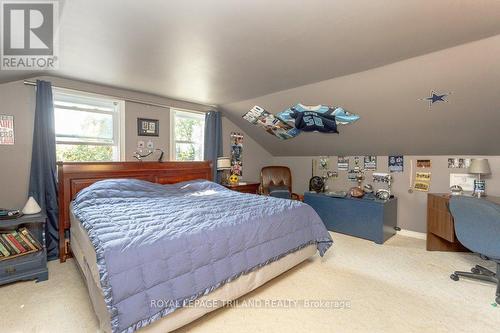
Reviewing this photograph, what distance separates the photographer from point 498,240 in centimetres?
197

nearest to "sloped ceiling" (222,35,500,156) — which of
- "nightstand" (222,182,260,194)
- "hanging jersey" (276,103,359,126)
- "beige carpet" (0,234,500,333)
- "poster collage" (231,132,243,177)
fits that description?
"hanging jersey" (276,103,359,126)

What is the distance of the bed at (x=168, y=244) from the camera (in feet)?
4.57

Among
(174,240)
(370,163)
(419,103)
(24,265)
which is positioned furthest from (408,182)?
(24,265)

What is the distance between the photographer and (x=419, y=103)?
279 cm

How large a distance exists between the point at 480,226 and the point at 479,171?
51.7 inches

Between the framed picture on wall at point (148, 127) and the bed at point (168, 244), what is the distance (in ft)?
2.53

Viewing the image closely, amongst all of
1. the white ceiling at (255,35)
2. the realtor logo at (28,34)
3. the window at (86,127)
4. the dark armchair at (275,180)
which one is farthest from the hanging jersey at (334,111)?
the realtor logo at (28,34)

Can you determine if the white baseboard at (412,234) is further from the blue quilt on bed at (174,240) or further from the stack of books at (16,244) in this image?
the stack of books at (16,244)

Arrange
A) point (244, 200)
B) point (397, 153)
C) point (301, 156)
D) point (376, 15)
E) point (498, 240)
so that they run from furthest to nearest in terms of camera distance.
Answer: point (301, 156) < point (397, 153) < point (244, 200) < point (498, 240) < point (376, 15)

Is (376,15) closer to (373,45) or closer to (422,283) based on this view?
(373,45)

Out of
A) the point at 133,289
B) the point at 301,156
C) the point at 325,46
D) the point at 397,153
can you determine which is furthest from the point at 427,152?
the point at 133,289

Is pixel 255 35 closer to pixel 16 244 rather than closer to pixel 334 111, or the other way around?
pixel 334 111

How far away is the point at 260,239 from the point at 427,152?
3.06 meters

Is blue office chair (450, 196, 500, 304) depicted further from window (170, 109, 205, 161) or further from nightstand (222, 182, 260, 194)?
window (170, 109, 205, 161)
